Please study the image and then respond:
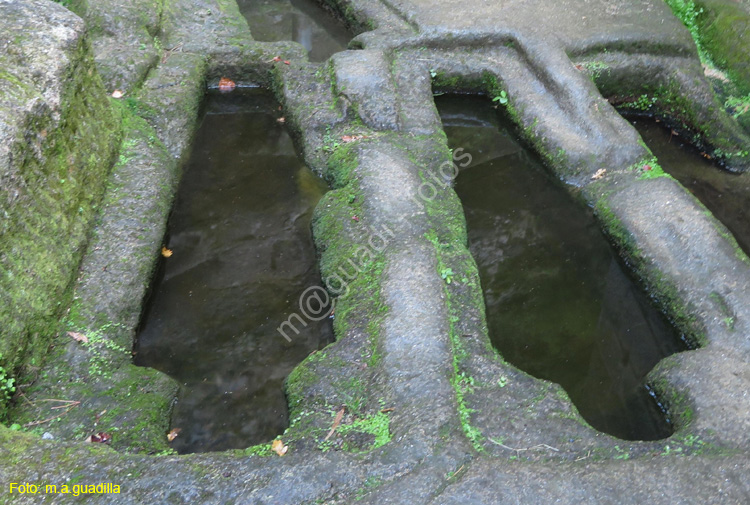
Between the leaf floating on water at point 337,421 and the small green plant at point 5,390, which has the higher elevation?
the leaf floating on water at point 337,421

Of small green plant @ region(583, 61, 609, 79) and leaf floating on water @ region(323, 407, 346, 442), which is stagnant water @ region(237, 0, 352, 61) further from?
leaf floating on water @ region(323, 407, 346, 442)

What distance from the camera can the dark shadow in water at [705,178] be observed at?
5965mm

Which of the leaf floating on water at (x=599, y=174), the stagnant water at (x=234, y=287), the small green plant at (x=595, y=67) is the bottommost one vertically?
the stagnant water at (x=234, y=287)

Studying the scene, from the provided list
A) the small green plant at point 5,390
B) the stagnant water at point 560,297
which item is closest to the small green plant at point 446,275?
the stagnant water at point 560,297

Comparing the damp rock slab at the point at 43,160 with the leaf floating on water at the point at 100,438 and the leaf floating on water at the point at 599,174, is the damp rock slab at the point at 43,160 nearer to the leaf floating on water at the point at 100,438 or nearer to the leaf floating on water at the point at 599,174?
the leaf floating on water at the point at 100,438

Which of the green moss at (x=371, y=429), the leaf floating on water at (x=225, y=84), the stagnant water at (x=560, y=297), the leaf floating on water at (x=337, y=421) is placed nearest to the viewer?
the green moss at (x=371, y=429)

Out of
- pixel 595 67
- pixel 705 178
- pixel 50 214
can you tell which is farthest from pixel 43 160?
pixel 705 178

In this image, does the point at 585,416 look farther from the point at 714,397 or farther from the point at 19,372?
the point at 19,372

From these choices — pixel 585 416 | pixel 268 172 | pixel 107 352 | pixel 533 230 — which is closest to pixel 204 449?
pixel 107 352

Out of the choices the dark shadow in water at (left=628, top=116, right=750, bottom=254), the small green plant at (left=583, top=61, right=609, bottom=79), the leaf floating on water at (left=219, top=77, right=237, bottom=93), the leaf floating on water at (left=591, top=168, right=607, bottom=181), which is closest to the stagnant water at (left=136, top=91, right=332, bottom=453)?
the leaf floating on water at (left=219, top=77, right=237, bottom=93)

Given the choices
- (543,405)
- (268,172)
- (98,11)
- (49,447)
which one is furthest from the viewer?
(98,11)

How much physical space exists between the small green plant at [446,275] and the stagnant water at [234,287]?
91cm

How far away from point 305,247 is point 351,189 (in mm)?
613

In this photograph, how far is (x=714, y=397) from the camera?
12.9ft
